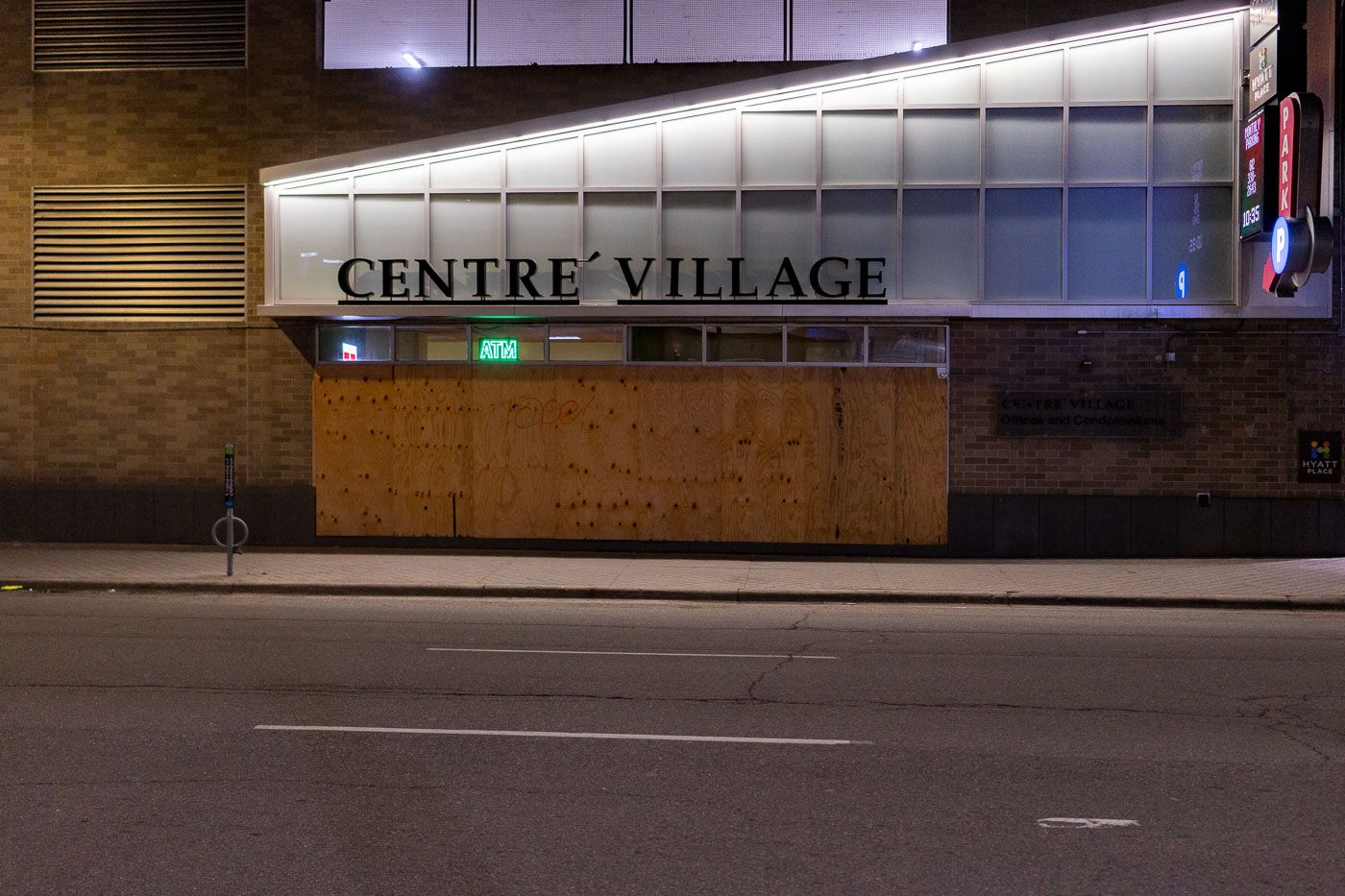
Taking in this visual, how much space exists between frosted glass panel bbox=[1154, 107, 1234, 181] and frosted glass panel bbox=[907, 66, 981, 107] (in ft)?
8.35

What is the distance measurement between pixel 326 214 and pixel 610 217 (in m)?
4.30

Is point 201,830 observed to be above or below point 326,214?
below

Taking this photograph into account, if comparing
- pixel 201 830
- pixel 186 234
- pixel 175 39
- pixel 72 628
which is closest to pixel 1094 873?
pixel 201 830

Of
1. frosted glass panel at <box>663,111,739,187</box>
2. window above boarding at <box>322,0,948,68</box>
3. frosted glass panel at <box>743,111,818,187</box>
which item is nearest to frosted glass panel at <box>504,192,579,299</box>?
frosted glass panel at <box>663,111,739,187</box>

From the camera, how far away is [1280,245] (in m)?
15.6

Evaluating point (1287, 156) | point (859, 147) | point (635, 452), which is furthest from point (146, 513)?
point (1287, 156)

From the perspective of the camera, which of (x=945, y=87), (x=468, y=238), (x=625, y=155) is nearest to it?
(x=945, y=87)

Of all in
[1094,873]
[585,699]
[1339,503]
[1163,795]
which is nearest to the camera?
[1094,873]

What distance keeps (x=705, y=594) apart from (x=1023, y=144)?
8164mm

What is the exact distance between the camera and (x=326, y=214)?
60.4 ft

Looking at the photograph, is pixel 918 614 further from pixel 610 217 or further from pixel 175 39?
pixel 175 39

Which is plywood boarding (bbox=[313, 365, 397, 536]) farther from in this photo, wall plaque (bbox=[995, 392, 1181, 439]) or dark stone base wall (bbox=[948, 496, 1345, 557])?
wall plaque (bbox=[995, 392, 1181, 439])

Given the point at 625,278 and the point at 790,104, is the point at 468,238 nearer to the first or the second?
the point at 625,278

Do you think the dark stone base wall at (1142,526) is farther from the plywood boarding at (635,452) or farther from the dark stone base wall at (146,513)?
the dark stone base wall at (146,513)
